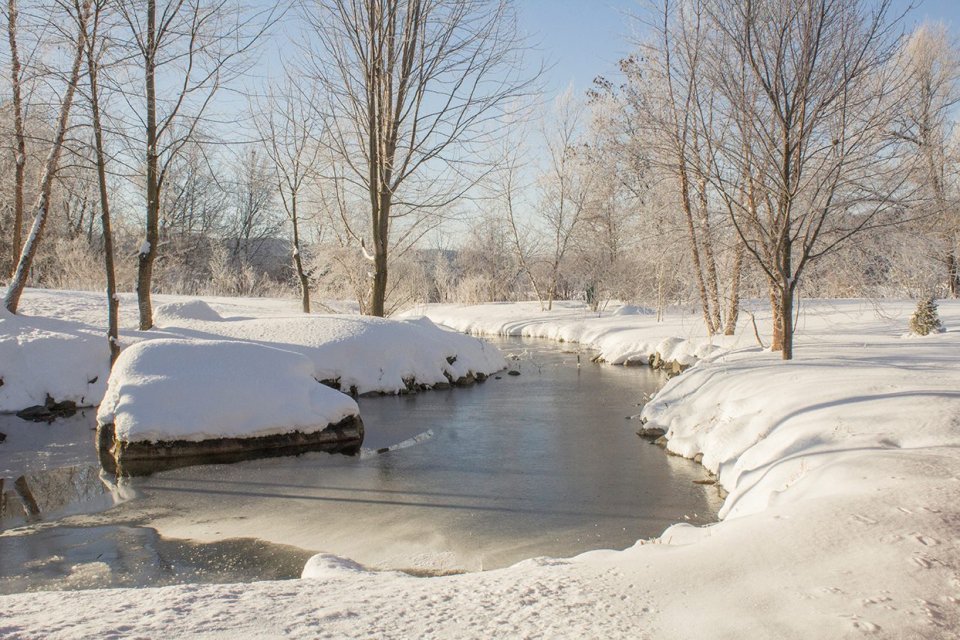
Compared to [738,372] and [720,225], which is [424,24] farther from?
[738,372]

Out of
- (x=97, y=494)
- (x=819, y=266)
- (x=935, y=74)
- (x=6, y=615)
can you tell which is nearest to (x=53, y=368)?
(x=97, y=494)

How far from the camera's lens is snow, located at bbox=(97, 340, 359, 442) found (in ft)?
24.8

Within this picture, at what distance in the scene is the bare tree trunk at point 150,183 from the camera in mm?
9945

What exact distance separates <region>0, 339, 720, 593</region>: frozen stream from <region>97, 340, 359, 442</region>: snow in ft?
1.64

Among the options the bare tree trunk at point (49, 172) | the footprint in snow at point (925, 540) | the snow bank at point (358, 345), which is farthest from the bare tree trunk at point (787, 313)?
the bare tree trunk at point (49, 172)

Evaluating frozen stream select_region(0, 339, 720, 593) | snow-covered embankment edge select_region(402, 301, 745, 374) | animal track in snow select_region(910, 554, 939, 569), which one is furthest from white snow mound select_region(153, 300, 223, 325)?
animal track in snow select_region(910, 554, 939, 569)

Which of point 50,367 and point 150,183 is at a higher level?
point 150,183

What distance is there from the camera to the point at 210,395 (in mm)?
7855

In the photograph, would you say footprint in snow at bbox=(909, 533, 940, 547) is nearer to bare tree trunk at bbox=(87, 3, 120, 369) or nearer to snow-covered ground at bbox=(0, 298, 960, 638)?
snow-covered ground at bbox=(0, 298, 960, 638)

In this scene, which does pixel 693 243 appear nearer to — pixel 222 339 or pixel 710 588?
pixel 222 339

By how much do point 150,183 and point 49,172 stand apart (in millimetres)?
1894

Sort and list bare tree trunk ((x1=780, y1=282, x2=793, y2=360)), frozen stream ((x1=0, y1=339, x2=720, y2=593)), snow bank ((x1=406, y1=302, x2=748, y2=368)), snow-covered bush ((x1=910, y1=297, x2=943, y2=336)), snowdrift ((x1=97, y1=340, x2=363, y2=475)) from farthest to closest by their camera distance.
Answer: snow bank ((x1=406, y1=302, x2=748, y2=368)) → snow-covered bush ((x1=910, y1=297, x2=943, y2=336)) → bare tree trunk ((x1=780, y1=282, x2=793, y2=360)) → snowdrift ((x1=97, y1=340, x2=363, y2=475)) → frozen stream ((x1=0, y1=339, x2=720, y2=593))

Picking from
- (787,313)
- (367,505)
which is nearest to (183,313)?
(367,505)

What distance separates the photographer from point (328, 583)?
3.12 metres
